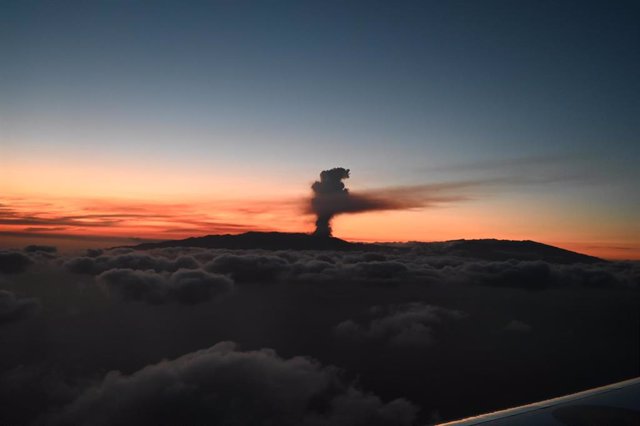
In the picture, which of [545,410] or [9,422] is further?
[9,422]

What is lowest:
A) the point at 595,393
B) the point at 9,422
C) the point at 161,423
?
the point at 9,422

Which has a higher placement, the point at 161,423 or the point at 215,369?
the point at 215,369

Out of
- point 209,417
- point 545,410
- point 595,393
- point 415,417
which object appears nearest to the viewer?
point 545,410

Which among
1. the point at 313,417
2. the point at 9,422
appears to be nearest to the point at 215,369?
the point at 313,417

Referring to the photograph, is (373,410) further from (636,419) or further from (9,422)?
(636,419)

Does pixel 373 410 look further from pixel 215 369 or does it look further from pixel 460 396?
pixel 215 369

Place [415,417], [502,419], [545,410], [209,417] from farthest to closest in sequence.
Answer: [209,417], [415,417], [545,410], [502,419]

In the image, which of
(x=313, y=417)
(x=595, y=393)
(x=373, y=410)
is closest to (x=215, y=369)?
(x=313, y=417)
